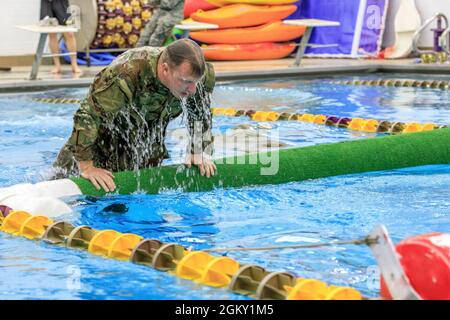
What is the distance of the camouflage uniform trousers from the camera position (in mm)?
13930

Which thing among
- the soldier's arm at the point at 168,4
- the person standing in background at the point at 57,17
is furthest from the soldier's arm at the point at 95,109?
the person standing in background at the point at 57,17

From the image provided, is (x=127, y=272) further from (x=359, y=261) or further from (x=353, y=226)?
(x=353, y=226)

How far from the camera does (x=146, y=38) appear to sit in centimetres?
1424

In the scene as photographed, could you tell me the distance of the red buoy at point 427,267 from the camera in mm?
3273

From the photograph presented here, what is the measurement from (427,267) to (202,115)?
8.25 feet

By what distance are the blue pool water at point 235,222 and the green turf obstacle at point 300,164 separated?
63 mm

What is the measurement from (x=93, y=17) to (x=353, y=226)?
10.8 m

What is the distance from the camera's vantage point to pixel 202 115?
5.55 metres

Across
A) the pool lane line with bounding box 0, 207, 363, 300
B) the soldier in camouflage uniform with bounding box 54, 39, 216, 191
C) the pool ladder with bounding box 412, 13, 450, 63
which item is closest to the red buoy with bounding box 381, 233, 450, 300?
the pool lane line with bounding box 0, 207, 363, 300

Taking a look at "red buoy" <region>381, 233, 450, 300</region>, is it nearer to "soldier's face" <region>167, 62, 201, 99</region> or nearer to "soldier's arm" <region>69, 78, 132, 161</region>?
"soldier's face" <region>167, 62, 201, 99</region>

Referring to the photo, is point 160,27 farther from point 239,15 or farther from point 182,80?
point 182,80

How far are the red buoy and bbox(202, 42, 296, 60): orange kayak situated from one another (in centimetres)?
1358

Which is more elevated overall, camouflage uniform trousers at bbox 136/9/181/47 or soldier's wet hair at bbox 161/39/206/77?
soldier's wet hair at bbox 161/39/206/77
